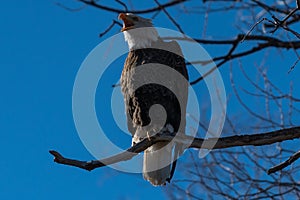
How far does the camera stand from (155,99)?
15.1 ft

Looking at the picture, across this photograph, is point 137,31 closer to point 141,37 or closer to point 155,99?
point 141,37

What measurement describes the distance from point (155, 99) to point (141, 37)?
66 centimetres

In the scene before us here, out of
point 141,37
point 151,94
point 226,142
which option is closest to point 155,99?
point 151,94

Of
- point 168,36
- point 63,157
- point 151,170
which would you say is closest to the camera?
point 63,157

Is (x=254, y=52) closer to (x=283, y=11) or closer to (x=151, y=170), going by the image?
(x=283, y=11)

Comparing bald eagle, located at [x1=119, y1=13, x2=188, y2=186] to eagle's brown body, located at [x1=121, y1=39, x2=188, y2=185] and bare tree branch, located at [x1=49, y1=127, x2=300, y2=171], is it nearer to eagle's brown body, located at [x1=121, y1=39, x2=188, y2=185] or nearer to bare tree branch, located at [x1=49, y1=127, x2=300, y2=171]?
eagle's brown body, located at [x1=121, y1=39, x2=188, y2=185]

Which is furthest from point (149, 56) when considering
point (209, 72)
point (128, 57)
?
point (209, 72)

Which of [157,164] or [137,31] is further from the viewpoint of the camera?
[137,31]

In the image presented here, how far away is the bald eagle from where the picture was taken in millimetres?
4312

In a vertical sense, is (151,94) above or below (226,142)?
above

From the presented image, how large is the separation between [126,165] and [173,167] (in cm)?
38

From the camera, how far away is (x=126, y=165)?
432 centimetres

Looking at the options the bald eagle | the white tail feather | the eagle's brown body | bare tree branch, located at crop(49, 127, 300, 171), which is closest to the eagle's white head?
the bald eagle

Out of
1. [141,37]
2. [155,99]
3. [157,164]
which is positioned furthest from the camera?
[141,37]
